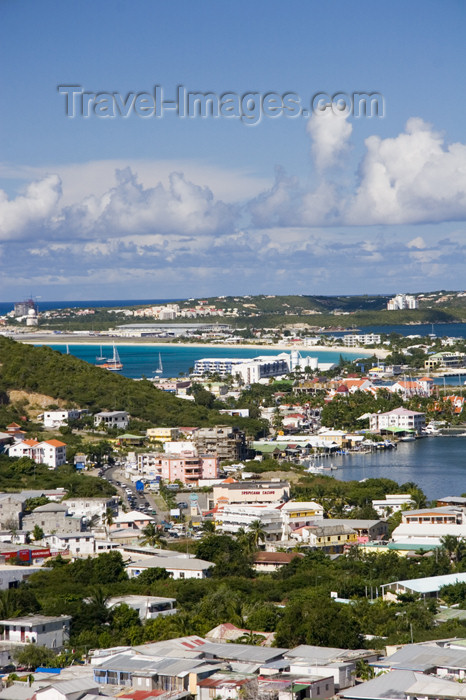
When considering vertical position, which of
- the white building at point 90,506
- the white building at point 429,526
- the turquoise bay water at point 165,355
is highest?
the turquoise bay water at point 165,355

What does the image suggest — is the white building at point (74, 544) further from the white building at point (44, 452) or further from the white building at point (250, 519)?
the white building at point (44, 452)

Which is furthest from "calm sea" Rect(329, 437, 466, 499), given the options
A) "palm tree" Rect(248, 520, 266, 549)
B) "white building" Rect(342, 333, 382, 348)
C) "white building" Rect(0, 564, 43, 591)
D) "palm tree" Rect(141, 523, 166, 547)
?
"white building" Rect(342, 333, 382, 348)

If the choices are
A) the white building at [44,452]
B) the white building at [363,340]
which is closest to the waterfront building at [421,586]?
the white building at [44,452]

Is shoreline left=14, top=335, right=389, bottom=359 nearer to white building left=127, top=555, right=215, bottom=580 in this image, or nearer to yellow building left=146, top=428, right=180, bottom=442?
yellow building left=146, top=428, right=180, bottom=442

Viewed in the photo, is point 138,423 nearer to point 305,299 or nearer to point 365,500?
point 365,500

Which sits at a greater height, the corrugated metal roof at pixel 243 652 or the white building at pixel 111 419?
the white building at pixel 111 419

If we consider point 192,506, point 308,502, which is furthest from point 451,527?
point 192,506

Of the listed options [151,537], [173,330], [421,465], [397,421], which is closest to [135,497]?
[151,537]
